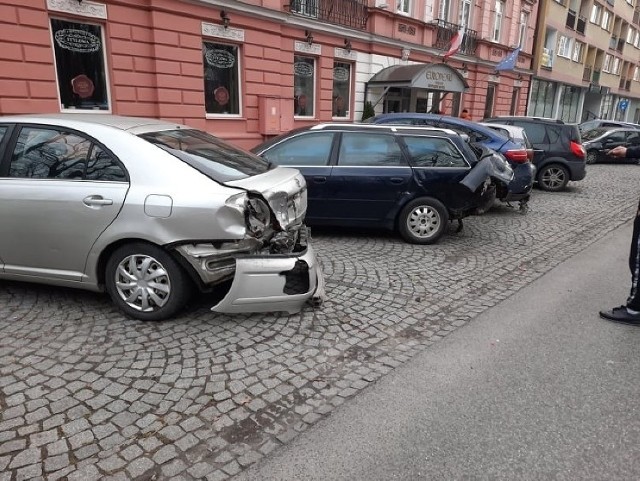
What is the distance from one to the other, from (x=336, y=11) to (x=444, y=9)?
7.19 meters

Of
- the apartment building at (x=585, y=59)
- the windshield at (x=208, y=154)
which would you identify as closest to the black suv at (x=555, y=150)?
the windshield at (x=208, y=154)

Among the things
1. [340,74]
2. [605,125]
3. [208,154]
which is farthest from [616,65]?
[208,154]

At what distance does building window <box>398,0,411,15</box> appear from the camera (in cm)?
1745

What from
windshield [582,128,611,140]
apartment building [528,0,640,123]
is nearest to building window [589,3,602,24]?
apartment building [528,0,640,123]

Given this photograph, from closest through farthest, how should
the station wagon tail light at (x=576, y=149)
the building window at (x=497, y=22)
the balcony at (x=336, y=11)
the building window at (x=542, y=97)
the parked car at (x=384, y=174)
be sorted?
the parked car at (x=384, y=174) → the station wagon tail light at (x=576, y=149) → the balcony at (x=336, y=11) → the building window at (x=497, y=22) → the building window at (x=542, y=97)

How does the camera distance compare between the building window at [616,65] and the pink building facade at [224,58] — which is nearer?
Result: the pink building facade at [224,58]

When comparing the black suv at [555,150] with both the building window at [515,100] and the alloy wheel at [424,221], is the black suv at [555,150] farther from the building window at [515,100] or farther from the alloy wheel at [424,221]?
the building window at [515,100]

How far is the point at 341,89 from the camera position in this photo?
53.6 feet

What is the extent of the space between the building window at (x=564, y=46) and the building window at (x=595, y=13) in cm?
417

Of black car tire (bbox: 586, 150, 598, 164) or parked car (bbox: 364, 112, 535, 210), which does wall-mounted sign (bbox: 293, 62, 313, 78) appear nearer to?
parked car (bbox: 364, 112, 535, 210)

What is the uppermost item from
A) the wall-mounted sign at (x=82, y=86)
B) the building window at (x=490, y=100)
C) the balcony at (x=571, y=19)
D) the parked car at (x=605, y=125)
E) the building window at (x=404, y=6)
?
the balcony at (x=571, y=19)

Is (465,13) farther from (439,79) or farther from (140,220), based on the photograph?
(140,220)

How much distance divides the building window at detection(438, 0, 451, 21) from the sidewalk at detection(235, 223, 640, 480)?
18.6 metres

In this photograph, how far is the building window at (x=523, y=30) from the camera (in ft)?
88.6
